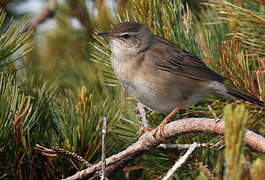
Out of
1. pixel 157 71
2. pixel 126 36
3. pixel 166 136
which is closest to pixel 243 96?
pixel 166 136

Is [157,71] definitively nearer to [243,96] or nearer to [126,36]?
[126,36]

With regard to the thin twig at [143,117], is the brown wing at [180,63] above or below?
above

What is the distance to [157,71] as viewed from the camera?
117 inches

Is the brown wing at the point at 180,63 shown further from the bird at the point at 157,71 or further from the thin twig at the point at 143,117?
the thin twig at the point at 143,117

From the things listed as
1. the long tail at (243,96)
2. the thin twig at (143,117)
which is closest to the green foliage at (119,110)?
the long tail at (243,96)

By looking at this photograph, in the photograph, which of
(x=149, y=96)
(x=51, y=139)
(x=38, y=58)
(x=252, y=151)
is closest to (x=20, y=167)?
(x=51, y=139)

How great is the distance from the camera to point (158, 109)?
2.73m

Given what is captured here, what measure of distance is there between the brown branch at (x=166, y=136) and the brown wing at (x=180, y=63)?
0.91 metres

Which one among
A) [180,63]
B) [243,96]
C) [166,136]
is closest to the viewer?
[166,136]

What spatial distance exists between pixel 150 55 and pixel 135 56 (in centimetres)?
12

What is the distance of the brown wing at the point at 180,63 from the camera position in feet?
9.62

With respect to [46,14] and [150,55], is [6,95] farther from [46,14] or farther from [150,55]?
[46,14]

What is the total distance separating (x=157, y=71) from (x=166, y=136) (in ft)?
3.14

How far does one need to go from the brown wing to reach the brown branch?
35.9 inches
